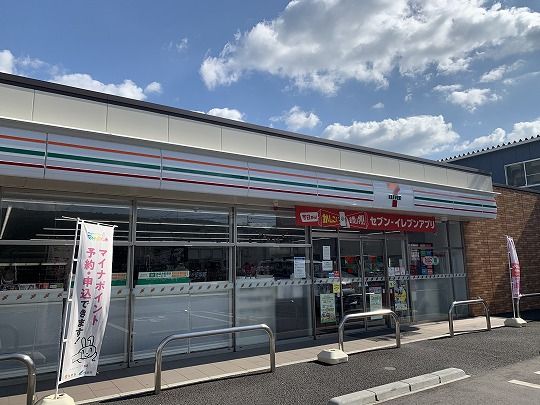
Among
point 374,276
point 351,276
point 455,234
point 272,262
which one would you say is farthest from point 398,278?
point 272,262

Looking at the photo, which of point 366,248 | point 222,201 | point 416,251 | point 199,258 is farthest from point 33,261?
point 416,251

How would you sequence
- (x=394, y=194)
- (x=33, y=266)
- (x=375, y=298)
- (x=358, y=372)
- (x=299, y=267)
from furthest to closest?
(x=375, y=298) → (x=394, y=194) → (x=299, y=267) → (x=358, y=372) → (x=33, y=266)

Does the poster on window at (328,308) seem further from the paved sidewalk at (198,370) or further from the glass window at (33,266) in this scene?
the glass window at (33,266)

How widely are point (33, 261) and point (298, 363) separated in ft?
15.5

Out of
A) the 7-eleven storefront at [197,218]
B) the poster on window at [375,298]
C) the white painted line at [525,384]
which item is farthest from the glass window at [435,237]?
the white painted line at [525,384]

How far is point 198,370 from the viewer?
23.3 feet

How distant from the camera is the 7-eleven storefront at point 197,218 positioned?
21.5 ft

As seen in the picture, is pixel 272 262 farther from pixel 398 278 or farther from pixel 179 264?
pixel 398 278

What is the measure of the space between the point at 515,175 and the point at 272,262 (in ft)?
53.8

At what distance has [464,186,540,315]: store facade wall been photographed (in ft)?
43.0

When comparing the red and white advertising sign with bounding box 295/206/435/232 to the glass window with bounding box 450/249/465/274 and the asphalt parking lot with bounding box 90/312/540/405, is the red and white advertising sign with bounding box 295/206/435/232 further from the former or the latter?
the asphalt parking lot with bounding box 90/312/540/405

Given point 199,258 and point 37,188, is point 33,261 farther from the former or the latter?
point 199,258

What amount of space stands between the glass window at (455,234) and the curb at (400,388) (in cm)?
657

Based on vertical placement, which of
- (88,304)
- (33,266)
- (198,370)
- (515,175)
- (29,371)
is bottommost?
(198,370)
